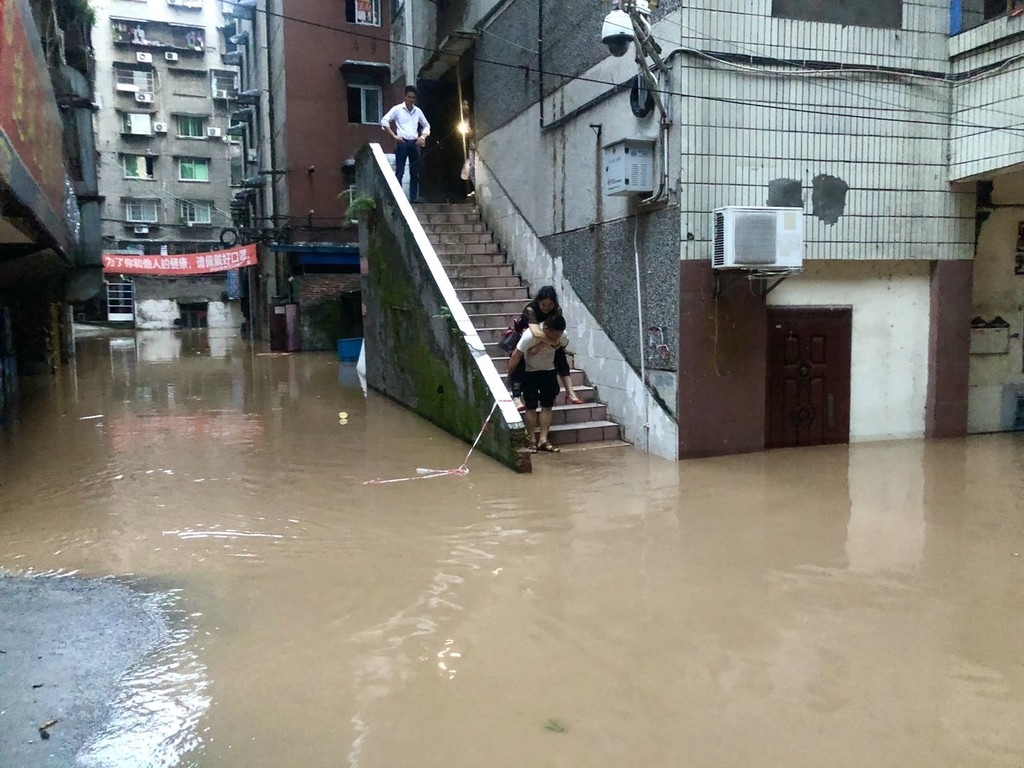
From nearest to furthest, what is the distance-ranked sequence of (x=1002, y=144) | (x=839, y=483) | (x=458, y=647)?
(x=458, y=647) → (x=839, y=483) → (x=1002, y=144)

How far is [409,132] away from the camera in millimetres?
12266

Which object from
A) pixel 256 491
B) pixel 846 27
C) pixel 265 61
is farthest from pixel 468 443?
pixel 265 61

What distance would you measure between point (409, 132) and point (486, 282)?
294 cm

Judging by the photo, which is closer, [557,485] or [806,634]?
[806,634]

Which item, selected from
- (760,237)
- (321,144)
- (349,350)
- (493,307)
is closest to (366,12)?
(321,144)

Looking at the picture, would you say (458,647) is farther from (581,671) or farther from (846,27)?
(846,27)

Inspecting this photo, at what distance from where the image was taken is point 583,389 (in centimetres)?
941

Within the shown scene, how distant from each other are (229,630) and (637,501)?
3.52 m

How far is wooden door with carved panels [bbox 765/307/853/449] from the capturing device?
8248 mm

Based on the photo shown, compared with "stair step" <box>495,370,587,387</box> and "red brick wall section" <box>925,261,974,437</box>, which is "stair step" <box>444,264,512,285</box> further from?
"red brick wall section" <box>925,261,974,437</box>

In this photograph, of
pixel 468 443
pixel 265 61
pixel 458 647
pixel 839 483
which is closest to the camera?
pixel 458 647

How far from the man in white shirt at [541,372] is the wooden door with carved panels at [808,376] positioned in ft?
7.29

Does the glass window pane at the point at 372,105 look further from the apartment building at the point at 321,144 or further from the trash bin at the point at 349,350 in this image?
the trash bin at the point at 349,350

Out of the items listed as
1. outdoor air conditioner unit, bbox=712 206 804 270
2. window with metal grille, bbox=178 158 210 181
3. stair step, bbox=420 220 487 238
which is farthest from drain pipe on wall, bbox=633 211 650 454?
window with metal grille, bbox=178 158 210 181
